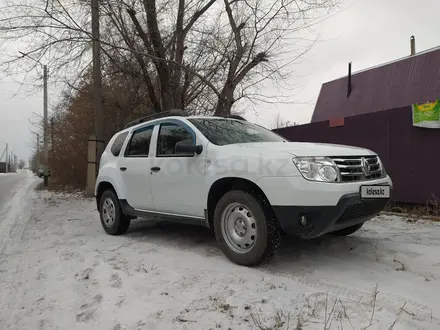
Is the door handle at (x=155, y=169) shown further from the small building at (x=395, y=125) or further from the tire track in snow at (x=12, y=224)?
the small building at (x=395, y=125)

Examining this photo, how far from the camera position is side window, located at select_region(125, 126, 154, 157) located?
5.54 metres

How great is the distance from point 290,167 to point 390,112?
14.9ft

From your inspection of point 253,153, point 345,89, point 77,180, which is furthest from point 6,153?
point 253,153

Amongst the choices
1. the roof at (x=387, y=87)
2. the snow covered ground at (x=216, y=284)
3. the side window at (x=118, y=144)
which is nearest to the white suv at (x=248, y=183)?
the snow covered ground at (x=216, y=284)

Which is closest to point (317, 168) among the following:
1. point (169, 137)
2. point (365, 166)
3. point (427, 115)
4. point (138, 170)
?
point (365, 166)

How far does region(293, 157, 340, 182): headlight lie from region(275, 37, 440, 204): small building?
3.91 m

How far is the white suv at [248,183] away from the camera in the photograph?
3650 millimetres

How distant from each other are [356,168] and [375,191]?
0.31 metres

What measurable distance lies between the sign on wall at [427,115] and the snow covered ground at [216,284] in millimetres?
2048

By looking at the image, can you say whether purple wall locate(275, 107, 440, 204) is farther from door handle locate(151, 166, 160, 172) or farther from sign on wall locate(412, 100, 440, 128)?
door handle locate(151, 166, 160, 172)

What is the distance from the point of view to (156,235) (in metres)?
5.90

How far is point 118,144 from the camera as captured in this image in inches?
246

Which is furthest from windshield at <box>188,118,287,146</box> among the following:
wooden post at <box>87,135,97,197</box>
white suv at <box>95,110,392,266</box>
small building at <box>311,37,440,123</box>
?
wooden post at <box>87,135,97,197</box>

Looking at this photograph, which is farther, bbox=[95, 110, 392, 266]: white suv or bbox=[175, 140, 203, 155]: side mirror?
bbox=[175, 140, 203, 155]: side mirror
